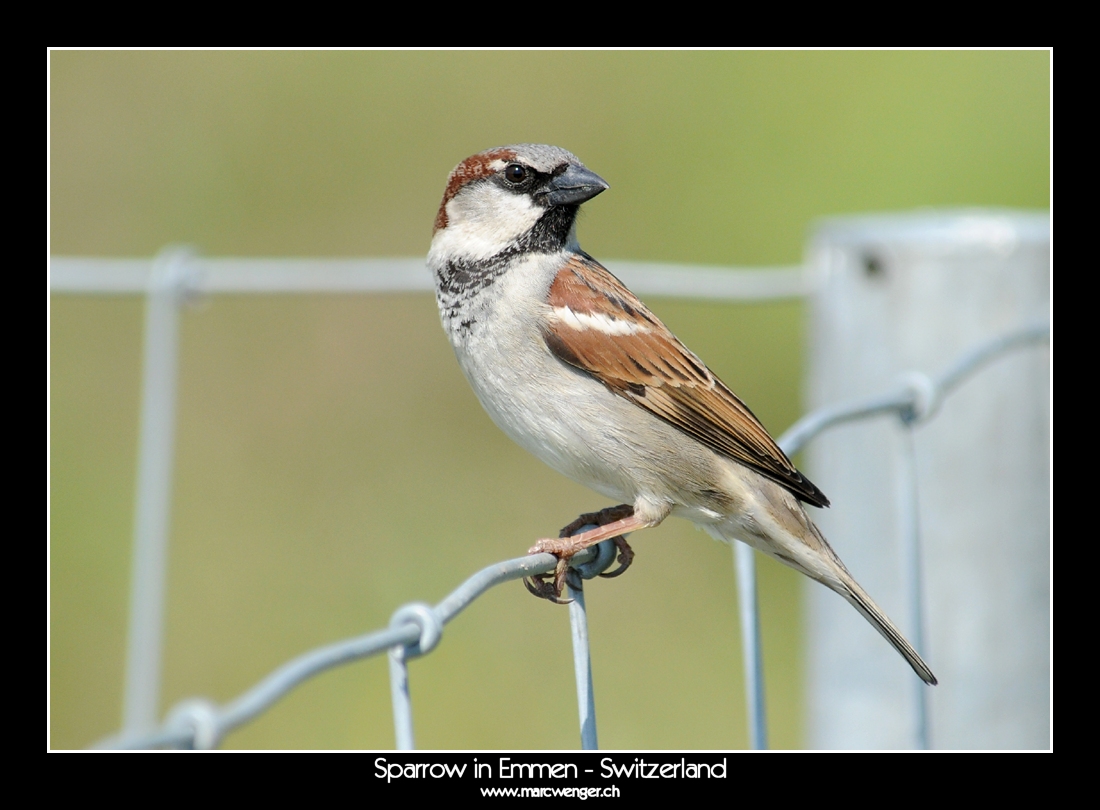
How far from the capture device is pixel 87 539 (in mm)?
3938

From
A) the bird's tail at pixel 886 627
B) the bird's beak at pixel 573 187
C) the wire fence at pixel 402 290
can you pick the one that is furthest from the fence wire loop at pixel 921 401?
the bird's beak at pixel 573 187

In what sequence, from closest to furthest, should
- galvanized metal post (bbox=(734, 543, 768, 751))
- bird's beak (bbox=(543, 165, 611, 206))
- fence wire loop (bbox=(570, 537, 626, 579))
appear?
galvanized metal post (bbox=(734, 543, 768, 751)) → fence wire loop (bbox=(570, 537, 626, 579)) → bird's beak (bbox=(543, 165, 611, 206))

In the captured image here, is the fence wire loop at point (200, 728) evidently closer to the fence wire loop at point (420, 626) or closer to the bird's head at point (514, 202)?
the fence wire loop at point (420, 626)

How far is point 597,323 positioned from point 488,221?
0.98 feet

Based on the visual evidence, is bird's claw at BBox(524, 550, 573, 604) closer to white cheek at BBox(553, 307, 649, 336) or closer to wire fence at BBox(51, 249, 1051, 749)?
wire fence at BBox(51, 249, 1051, 749)

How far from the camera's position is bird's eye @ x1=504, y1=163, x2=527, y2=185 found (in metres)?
2.39

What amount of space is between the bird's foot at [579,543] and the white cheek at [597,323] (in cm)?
34

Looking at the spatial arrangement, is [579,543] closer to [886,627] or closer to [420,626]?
[886,627]

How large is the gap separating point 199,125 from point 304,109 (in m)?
0.45

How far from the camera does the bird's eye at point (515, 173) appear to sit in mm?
2387

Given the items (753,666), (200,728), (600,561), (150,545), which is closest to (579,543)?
(600,561)

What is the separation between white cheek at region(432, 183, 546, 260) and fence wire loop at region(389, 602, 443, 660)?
111cm

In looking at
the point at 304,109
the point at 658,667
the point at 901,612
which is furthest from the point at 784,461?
the point at 304,109

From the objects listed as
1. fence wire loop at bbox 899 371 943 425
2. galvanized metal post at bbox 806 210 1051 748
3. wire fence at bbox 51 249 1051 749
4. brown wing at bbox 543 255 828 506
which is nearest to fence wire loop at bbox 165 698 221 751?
wire fence at bbox 51 249 1051 749
